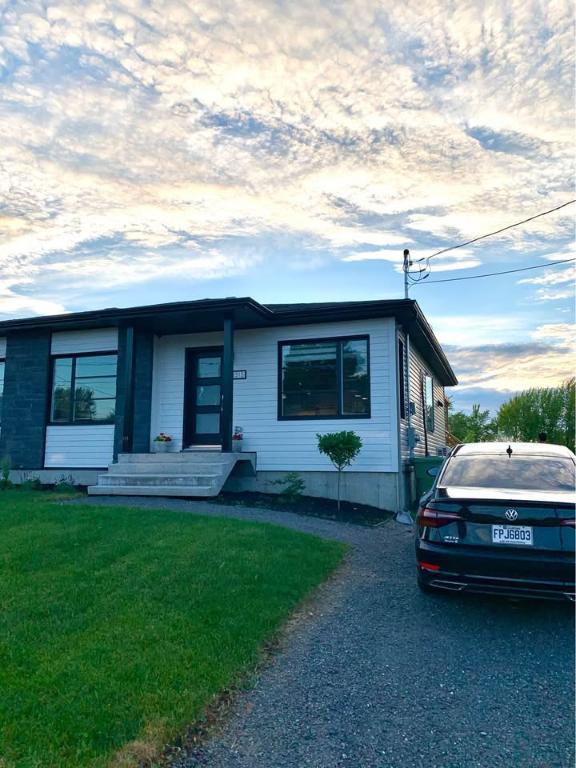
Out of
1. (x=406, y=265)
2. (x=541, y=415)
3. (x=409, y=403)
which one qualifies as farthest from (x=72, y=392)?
(x=541, y=415)

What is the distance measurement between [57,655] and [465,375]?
22.6 metres

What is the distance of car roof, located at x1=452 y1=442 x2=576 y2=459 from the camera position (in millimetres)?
5767

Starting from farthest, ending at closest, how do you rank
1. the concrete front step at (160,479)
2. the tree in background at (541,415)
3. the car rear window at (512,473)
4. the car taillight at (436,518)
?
the tree in background at (541,415)
the concrete front step at (160,479)
the car rear window at (512,473)
the car taillight at (436,518)

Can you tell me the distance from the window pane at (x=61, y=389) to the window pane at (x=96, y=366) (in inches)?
11.3

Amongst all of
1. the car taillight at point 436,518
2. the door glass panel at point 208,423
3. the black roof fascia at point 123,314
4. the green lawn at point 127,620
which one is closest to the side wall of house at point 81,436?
the black roof fascia at point 123,314

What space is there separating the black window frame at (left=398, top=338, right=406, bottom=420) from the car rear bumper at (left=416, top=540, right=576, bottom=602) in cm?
705

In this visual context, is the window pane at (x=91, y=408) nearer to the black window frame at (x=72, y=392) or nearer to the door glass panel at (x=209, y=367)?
the black window frame at (x=72, y=392)

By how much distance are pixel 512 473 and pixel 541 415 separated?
2256 centimetres

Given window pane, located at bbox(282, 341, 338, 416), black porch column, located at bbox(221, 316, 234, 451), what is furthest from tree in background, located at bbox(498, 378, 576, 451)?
black porch column, located at bbox(221, 316, 234, 451)

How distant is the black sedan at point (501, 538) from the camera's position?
4.37m

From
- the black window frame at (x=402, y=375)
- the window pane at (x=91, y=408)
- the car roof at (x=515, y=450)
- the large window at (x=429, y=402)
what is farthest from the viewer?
the large window at (x=429, y=402)

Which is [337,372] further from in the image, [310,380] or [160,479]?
[160,479]

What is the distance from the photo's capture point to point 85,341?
44.5ft

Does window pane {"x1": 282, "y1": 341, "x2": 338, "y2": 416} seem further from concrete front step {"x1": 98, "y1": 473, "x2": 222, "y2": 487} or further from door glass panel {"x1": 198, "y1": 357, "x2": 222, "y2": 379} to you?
concrete front step {"x1": 98, "y1": 473, "x2": 222, "y2": 487}
